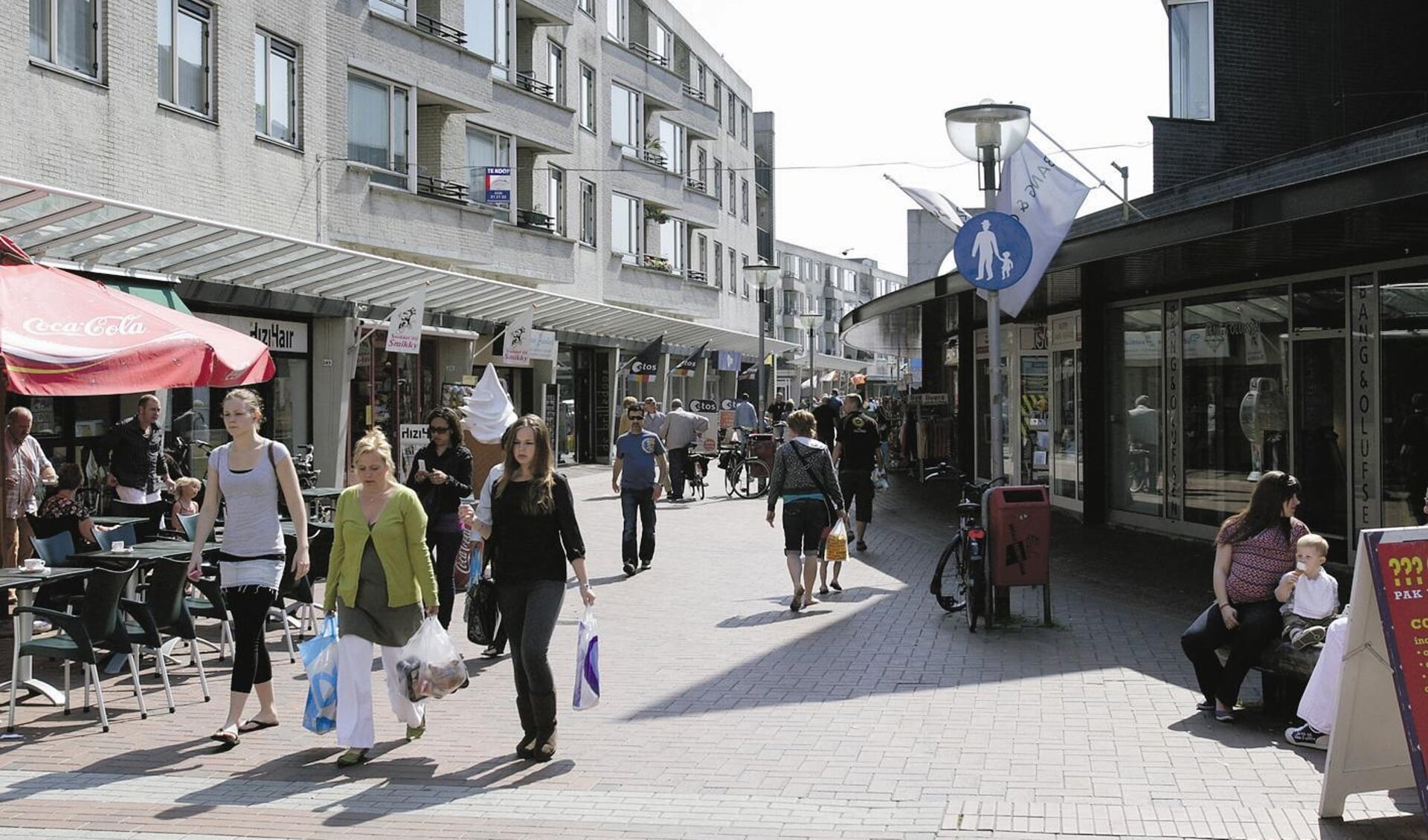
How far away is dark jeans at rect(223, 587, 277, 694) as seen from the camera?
7168mm

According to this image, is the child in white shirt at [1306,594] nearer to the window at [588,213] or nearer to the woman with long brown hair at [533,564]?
the woman with long brown hair at [533,564]

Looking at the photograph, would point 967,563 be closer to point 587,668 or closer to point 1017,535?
point 1017,535

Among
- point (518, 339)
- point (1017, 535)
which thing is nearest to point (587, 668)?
point (1017, 535)

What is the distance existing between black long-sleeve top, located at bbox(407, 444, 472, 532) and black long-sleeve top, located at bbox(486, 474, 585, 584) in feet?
9.94

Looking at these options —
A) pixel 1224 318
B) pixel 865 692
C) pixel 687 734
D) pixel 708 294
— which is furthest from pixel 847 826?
pixel 708 294

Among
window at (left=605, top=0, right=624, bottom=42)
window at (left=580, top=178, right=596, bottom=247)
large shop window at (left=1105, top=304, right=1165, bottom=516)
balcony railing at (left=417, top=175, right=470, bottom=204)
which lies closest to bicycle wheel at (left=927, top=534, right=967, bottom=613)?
large shop window at (left=1105, top=304, right=1165, bottom=516)

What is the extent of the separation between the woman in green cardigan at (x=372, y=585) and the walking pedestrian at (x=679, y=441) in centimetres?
1544

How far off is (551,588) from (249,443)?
177 centimetres

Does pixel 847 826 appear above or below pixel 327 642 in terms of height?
below

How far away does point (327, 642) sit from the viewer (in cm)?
709

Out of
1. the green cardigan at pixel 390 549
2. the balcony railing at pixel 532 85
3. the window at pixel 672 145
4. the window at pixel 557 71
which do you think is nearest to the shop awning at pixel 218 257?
the balcony railing at pixel 532 85

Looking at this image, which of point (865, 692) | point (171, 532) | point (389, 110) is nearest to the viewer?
point (865, 692)

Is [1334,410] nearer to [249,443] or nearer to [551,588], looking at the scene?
[551,588]

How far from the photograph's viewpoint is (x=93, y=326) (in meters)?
9.07
